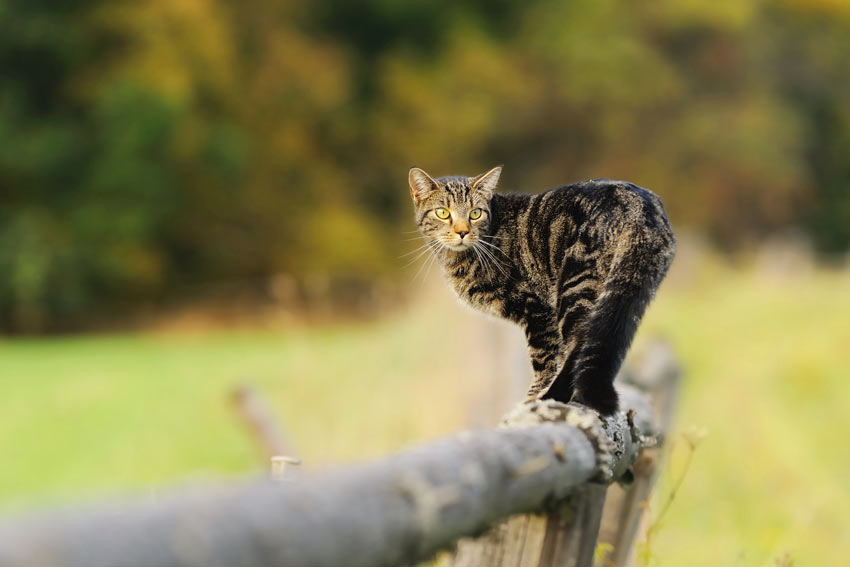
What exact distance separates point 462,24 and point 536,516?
2483 centimetres

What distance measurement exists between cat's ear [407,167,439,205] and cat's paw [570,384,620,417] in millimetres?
1057

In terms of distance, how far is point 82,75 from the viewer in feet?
A: 72.2

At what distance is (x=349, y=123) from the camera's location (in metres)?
24.8

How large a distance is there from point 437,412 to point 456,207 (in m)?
3.78

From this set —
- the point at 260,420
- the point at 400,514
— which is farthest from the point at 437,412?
the point at 400,514

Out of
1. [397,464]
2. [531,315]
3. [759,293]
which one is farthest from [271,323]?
[397,464]

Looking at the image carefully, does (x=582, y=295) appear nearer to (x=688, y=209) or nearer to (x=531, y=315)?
(x=531, y=315)

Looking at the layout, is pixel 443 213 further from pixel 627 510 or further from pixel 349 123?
pixel 349 123

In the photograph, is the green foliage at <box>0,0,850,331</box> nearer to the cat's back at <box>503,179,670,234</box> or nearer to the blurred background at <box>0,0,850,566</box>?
the blurred background at <box>0,0,850,566</box>

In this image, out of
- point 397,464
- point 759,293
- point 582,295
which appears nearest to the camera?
point 397,464

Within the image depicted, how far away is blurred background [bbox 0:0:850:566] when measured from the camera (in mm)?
8062

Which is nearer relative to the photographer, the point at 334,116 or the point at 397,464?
the point at 397,464

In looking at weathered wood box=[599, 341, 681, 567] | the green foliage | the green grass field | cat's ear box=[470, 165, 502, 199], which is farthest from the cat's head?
the green foliage

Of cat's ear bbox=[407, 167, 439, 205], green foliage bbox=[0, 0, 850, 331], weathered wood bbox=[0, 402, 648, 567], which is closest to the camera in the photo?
weathered wood bbox=[0, 402, 648, 567]
